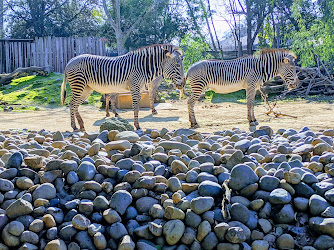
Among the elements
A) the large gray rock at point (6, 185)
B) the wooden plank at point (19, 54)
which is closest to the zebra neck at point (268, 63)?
the large gray rock at point (6, 185)

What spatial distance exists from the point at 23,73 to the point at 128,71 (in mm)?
12394

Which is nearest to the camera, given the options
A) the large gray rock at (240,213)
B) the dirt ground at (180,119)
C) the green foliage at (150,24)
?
the large gray rock at (240,213)

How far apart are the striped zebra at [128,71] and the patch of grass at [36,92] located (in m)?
5.75

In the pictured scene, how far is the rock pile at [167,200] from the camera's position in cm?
354

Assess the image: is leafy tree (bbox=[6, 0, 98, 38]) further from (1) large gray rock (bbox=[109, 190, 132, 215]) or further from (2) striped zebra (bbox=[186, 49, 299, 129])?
(1) large gray rock (bbox=[109, 190, 132, 215])

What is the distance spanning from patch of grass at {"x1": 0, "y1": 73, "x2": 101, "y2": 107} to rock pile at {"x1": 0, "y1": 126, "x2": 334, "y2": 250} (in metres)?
11.3

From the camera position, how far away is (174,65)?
→ 962cm

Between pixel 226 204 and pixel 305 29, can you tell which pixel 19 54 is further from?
pixel 226 204

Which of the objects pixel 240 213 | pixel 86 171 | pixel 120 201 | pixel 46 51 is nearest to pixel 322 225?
pixel 240 213

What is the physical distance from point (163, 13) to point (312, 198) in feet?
81.8

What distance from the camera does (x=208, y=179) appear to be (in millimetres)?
4184

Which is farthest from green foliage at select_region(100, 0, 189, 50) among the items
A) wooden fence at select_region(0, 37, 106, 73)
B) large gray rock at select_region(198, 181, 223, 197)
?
large gray rock at select_region(198, 181, 223, 197)

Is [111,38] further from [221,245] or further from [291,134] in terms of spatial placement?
[221,245]

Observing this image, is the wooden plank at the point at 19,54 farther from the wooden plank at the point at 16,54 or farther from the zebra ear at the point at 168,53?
the zebra ear at the point at 168,53
